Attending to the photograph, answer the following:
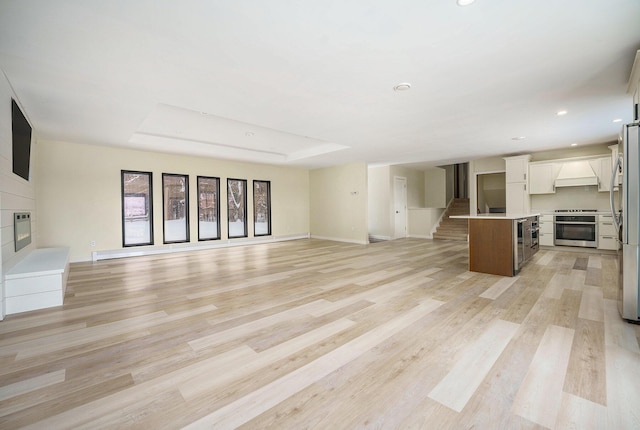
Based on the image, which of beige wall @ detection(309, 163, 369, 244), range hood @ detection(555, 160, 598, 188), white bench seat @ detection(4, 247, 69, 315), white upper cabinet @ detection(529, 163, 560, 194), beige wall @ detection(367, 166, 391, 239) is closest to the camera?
white bench seat @ detection(4, 247, 69, 315)

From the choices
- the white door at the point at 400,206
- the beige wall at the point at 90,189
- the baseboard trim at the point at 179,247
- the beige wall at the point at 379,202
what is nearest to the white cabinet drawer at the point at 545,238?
the white door at the point at 400,206

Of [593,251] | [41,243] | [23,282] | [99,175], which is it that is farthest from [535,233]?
[41,243]

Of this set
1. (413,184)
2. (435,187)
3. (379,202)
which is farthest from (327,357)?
(435,187)

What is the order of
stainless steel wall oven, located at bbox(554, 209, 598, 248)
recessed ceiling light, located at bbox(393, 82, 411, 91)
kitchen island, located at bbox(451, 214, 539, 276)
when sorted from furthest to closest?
stainless steel wall oven, located at bbox(554, 209, 598, 248) → kitchen island, located at bbox(451, 214, 539, 276) → recessed ceiling light, located at bbox(393, 82, 411, 91)

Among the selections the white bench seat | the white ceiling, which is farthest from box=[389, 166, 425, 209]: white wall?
the white bench seat

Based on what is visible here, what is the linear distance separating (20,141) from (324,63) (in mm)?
4466

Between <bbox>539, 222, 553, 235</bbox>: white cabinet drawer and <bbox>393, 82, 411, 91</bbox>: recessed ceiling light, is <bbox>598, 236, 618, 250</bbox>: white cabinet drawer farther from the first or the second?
<bbox>393, 82, 411, 91</bbox>: recessed ceiling light

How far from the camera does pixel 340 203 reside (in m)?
9.30

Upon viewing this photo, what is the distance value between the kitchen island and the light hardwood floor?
48cm

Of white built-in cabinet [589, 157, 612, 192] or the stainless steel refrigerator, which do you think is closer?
the stainless steel refrigerator

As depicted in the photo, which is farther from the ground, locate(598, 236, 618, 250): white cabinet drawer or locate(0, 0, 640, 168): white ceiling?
locate(0, 0, 640, 168): white ceiling

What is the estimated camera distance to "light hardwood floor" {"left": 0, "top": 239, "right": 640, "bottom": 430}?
59.1 inches

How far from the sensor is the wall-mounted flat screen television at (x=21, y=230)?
3752 mm

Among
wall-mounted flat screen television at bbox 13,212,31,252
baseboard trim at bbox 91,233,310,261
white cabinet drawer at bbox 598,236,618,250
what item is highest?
wall-mounted flat screen television at bbox 13,212,31,252
